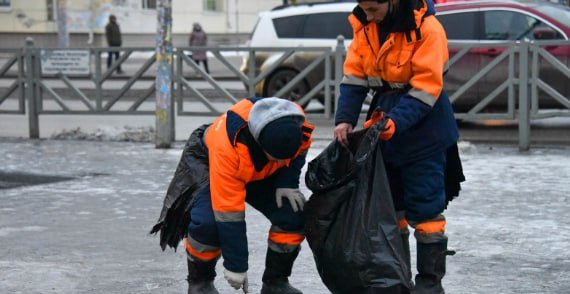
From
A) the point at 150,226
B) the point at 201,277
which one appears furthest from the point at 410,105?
the point at 150,226

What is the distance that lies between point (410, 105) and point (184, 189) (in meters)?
1.11

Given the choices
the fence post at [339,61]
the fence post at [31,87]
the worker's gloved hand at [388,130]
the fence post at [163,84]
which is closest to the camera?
the worker's gloved hand at [388,130]

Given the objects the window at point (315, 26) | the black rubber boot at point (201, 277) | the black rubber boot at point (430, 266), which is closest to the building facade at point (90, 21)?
the window at point (315, 26)

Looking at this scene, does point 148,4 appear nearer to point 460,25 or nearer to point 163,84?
point 460,25

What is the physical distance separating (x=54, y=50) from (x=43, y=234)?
19.3 feet

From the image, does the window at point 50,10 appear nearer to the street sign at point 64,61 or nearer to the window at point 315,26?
the window at point 315,26

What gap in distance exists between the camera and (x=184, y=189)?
4.81 meters

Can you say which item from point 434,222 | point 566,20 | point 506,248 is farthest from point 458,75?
point 434,222

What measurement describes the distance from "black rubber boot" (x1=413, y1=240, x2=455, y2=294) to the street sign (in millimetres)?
8048

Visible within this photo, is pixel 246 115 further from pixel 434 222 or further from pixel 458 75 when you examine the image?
pixel 458 75

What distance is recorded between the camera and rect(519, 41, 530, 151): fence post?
34.1ft

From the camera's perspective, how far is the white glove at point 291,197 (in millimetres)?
4633

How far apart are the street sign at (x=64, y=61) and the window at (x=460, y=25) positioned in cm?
440

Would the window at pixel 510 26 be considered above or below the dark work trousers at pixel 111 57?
above
